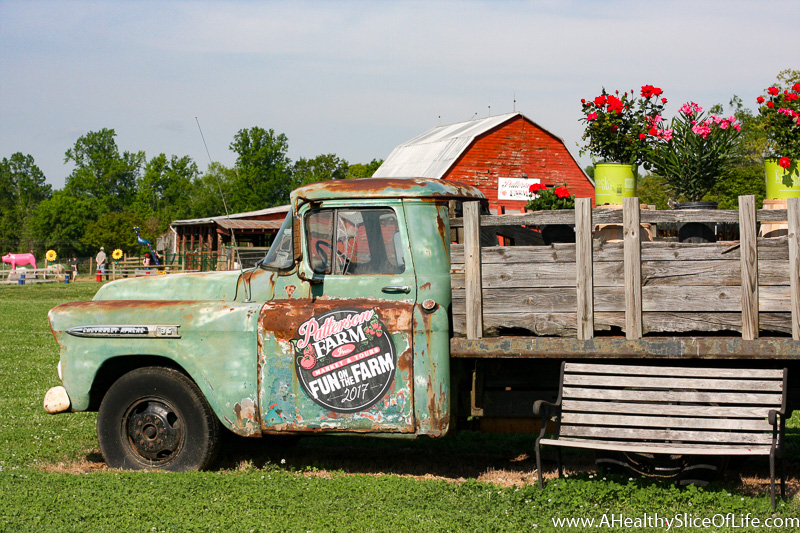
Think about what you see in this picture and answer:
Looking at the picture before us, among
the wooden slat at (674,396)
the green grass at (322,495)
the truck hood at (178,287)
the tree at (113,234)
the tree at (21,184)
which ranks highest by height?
the tree at (21,184)

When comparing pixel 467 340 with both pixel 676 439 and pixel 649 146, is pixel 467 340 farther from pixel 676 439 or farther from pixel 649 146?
pixel 649 146

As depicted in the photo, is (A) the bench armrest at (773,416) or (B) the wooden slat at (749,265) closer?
(A) the bench armrest at (773,416)

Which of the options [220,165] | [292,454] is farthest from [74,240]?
[292,454]

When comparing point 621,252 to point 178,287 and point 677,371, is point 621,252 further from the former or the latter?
point 178,287

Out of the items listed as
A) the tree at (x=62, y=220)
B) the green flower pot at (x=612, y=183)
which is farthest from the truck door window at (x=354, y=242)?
the tree at (x=62, y=220)

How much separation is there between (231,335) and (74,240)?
91.0 meters

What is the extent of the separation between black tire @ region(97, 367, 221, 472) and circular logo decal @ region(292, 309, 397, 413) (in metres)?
0.87

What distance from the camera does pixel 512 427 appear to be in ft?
19.5

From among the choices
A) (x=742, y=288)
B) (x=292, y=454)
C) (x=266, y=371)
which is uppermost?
(x=742, y=288)

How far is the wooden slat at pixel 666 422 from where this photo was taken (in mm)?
5207

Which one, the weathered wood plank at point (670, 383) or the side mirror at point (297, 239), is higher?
the side mirror at point (297, 239)

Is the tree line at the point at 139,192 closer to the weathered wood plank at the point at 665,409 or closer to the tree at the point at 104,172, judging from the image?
the tree at the point at 104,172

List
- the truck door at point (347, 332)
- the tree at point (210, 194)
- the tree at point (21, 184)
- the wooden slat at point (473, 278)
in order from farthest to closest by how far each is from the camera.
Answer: the tree at point (21, 184)
the tree at point (210, 194)
the truck door at point (347, 332)
the wooden slat at point (473, 278)

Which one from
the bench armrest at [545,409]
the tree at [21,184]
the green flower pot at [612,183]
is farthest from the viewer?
the tree at [21,184]
